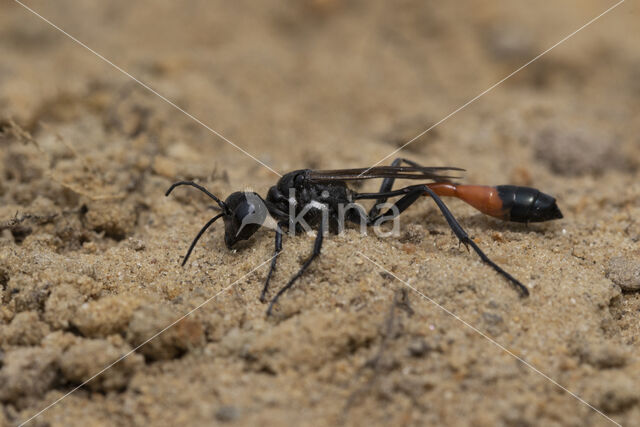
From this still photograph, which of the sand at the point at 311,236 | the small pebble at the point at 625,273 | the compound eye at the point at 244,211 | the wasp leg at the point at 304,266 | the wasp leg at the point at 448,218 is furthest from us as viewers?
the compound eye at the point at 244,211

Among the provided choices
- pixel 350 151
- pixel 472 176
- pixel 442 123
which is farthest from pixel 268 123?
pixel 472 176

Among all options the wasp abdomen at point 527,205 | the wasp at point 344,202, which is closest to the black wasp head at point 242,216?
the wasp at point 344,202

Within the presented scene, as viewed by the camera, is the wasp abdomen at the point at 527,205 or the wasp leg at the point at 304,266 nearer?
the wasp leg at the point at 304,266

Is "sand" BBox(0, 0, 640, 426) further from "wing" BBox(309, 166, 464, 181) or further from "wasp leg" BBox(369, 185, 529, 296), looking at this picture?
"wing" BBox(309, 166, 464, 181)

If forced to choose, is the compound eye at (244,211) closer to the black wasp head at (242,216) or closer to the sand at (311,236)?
the black wasp head at (242,216)

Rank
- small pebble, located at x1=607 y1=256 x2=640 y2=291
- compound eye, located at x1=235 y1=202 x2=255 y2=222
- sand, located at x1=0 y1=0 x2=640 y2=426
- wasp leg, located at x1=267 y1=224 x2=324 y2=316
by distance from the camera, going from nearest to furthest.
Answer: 1. sand, located at x1=0 y1=0 x2=640 y2=426
2. wasp leg, located at x1=267 y1=224 x2=324 y2=316
3. small pebble, located at x1=607 y1=256 x2=640 y2=291
4. compound eye, located at x1=235 y1=202 x2=255 y2=222

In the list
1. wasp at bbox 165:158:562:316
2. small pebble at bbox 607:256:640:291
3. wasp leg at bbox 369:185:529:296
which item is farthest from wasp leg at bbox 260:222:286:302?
small pebble at bbox 607:256:640:291

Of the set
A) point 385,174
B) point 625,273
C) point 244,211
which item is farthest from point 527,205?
point 244,211

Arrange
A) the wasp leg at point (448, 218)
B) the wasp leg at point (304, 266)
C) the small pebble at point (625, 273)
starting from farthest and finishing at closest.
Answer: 1. the small pebble at point (625, 273)
2. the wasp leg at point (448, 218)
3. the wasp leg at point (304, 266)
